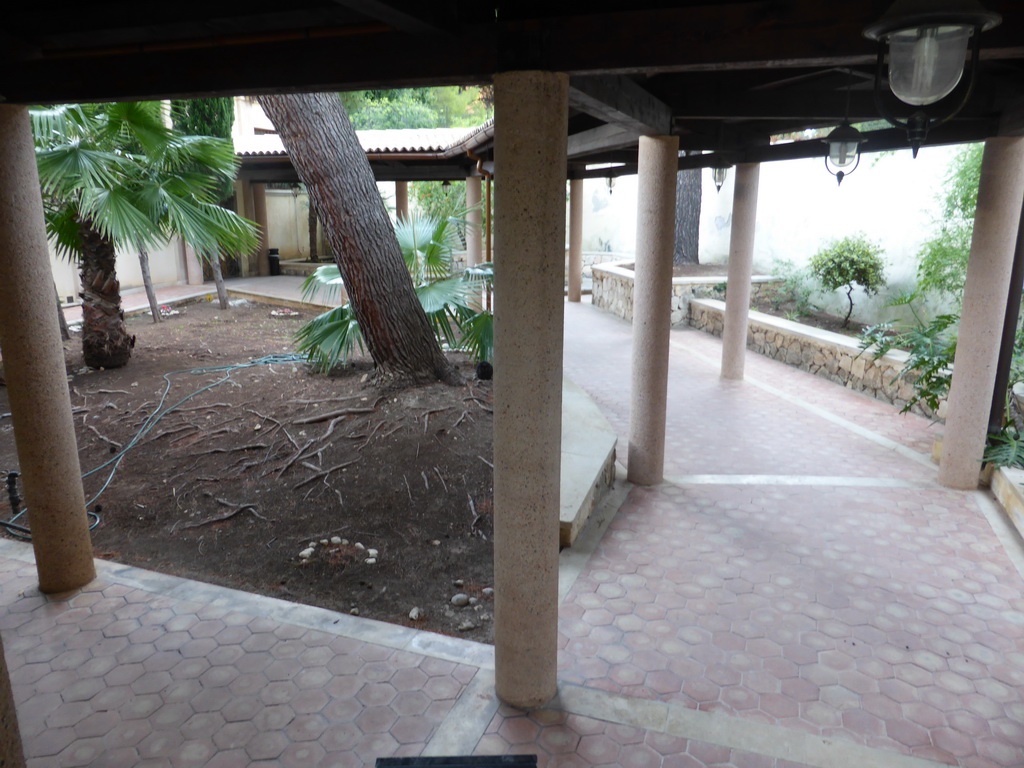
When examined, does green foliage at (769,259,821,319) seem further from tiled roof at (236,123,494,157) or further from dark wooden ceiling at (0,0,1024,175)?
dark wooden ceiling at (0,0,1024,175)

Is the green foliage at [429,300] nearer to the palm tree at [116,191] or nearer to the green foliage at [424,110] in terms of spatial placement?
the palm tree at [116,191]

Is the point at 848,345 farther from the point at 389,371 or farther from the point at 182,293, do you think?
the point at 182,293

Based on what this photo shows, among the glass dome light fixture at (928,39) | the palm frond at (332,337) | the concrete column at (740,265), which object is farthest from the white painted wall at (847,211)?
the glass dome light fixture at (928,39)

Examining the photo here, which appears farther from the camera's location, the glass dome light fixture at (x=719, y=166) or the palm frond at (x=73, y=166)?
the glass dome light fixture at (x=719, y=166)

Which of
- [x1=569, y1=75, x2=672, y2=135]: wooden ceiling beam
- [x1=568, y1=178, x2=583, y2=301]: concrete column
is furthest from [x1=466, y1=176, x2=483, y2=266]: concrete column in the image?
[x1=569, y1=75, x2=672, y2=135]: wooden ceiling beam

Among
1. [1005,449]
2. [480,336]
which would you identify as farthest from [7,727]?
[1005,449]

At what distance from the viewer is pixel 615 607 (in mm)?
4496

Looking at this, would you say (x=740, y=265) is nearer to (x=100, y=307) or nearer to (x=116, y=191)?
(x=116, y=191)

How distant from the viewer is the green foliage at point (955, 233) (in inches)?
398

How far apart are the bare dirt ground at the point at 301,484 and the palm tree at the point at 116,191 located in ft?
3.99

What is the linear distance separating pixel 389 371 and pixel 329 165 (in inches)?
82.6

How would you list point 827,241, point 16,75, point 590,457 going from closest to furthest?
1. point 16,75
2. point 590,457
3. point 827,241

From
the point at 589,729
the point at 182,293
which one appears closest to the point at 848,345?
the point at 589,729

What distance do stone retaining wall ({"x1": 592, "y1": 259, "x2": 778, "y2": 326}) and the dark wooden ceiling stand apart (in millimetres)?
9555
